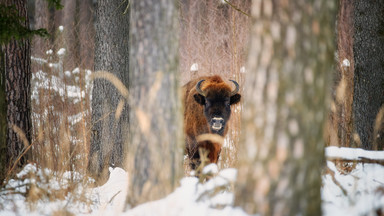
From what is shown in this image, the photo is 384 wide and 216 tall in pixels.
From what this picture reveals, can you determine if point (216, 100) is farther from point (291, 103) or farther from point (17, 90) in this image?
point (291, 103)

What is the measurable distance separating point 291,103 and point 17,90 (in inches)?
135

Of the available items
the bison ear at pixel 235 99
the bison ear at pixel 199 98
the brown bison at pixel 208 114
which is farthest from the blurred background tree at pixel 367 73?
the bison ear at pixel 199 98

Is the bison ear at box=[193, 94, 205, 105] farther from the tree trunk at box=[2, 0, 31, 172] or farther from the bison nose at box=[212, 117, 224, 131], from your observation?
the tree trunk at box=[2, 0, 31, 172]

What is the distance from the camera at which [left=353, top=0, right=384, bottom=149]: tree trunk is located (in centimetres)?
503

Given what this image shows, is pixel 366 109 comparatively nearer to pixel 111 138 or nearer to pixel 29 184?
pixel 111 138

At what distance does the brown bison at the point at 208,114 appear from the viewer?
5512 millimetres

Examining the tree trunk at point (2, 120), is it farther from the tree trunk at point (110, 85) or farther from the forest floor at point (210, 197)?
the tree trunk at point (110, 85)

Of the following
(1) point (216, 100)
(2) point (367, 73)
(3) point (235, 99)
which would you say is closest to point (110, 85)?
(1) point (216, 100)

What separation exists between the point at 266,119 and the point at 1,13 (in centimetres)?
318

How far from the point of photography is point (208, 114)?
5.59 m

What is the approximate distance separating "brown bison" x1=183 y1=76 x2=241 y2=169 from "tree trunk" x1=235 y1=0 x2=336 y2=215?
9.73 feet

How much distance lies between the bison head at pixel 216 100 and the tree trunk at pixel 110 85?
4.30 ft

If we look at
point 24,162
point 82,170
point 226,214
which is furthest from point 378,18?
point 24,162

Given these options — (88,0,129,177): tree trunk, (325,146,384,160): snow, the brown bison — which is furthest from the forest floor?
the brown bison
